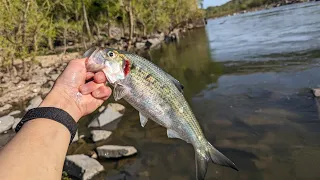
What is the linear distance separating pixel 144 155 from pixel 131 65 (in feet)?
18.7

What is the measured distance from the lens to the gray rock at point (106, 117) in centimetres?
1177

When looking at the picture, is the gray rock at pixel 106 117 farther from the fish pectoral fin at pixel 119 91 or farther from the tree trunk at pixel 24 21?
the tree trunk at pixel 24 21

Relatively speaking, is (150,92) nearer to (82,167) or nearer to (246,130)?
(82,167)

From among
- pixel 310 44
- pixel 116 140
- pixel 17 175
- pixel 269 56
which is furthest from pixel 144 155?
pixel 310 44

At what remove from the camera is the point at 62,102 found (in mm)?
3305

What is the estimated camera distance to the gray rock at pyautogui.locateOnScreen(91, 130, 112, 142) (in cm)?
1029

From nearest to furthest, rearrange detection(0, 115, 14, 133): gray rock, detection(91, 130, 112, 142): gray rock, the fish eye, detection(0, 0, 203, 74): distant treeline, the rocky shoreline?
the fish eye
the rocky shoreline
detection(91, 130, 112, 142): gray rock
detection(0, 115, 14, 133): gray rock
detection(0, 0, 203, 74): distant treeline

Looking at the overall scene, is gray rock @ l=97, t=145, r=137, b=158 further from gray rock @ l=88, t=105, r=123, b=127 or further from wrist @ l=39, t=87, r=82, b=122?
wrist @ l=39, t=87, r=82, b=122

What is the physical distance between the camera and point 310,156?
751cm

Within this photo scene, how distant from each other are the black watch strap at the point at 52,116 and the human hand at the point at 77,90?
0.69ft

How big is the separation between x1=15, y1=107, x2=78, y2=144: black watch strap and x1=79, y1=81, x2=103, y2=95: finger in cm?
63

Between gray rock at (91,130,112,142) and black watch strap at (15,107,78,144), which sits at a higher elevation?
black watch strap at (15,107,78,144)

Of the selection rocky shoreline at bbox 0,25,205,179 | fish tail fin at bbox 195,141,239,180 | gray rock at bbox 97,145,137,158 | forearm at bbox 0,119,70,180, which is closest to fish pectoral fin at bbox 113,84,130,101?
forearm at bbox 0,119,70,180

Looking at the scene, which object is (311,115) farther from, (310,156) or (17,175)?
(17,175)
